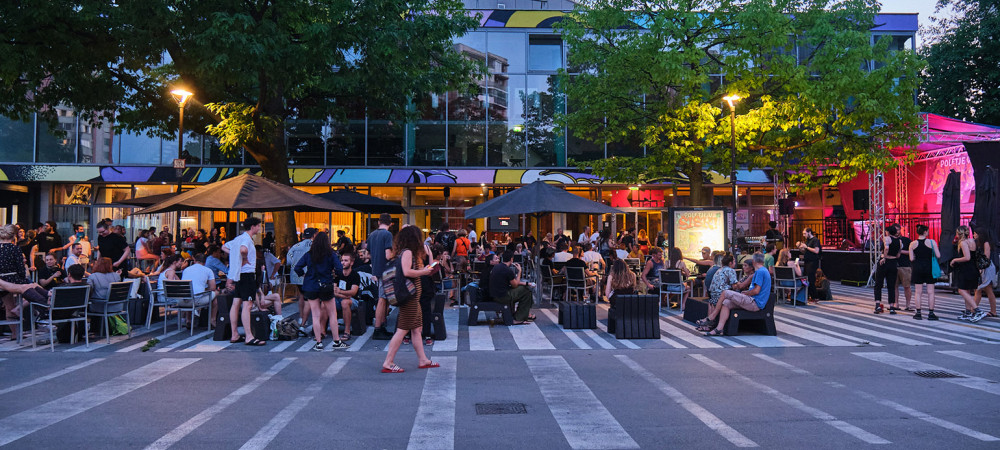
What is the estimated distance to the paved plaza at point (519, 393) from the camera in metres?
5.20

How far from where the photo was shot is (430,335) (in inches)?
412

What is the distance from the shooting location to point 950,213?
1722 cm

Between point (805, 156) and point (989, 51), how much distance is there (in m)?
19.5

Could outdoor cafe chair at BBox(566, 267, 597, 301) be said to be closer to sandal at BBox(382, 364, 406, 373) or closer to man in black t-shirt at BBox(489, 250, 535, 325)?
man in black t-shirt at BBox(489, 250, 535, 325)

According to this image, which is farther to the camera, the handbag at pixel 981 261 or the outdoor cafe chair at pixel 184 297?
the handbag at pixel 981 261

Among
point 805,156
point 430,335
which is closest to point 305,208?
point 430,335

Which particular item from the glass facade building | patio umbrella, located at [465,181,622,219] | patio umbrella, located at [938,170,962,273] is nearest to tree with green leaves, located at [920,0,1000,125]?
the glass facade building

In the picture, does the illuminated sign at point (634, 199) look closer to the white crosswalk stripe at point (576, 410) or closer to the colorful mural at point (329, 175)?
the colorful mural at point (329, 175)

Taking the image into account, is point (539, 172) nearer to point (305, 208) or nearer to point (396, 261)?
point (305, 208)

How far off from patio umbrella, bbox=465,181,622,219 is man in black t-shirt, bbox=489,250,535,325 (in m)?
1.94

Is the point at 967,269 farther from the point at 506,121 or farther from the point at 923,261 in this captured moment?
the point at 506,121

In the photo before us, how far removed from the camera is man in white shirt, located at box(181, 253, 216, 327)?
1115 centimetres

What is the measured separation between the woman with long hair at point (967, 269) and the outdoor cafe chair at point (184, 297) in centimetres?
1348

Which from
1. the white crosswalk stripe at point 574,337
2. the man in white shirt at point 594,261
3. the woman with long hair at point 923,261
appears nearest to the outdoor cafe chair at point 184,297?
the white crosswalk stripe at point 574,337
